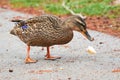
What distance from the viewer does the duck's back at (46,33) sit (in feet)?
31.1

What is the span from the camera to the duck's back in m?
9.48

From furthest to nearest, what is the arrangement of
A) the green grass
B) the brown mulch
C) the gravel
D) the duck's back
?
1. the green grass
2. the brown mulch
3. the duck's back
4. the gravel

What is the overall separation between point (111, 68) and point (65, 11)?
9190 millimetres

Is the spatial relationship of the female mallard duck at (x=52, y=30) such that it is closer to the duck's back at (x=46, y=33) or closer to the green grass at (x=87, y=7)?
the duck's back at (x=46, y=33)

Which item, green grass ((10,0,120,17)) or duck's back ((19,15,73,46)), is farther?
green grass ((10,0,120,17))

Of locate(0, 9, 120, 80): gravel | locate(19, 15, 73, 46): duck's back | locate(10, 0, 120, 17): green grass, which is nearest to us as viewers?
locate(0, 9, 120, 80): gravel

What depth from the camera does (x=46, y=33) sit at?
951cm

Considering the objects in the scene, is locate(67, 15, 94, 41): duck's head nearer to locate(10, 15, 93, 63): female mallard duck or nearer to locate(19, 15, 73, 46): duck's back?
locate(10, 15, 93, 63): female mallard duck

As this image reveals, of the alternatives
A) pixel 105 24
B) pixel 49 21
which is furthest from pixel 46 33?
pixel 105 24

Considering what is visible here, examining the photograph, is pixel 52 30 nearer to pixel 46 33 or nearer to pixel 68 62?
pixel 46 33

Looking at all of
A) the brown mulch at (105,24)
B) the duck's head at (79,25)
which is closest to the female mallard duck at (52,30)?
the duck's head at (79,25)

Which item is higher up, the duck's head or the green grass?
the duck's head

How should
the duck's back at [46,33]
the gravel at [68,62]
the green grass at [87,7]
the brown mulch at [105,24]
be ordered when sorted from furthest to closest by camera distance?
1. the green grass at [87,7]
2. the brown mulch at [105,24]
3. the duck's back at [46,33]
4. the gravel at [68,62]

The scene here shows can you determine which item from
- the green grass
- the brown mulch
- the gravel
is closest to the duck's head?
the gravel
